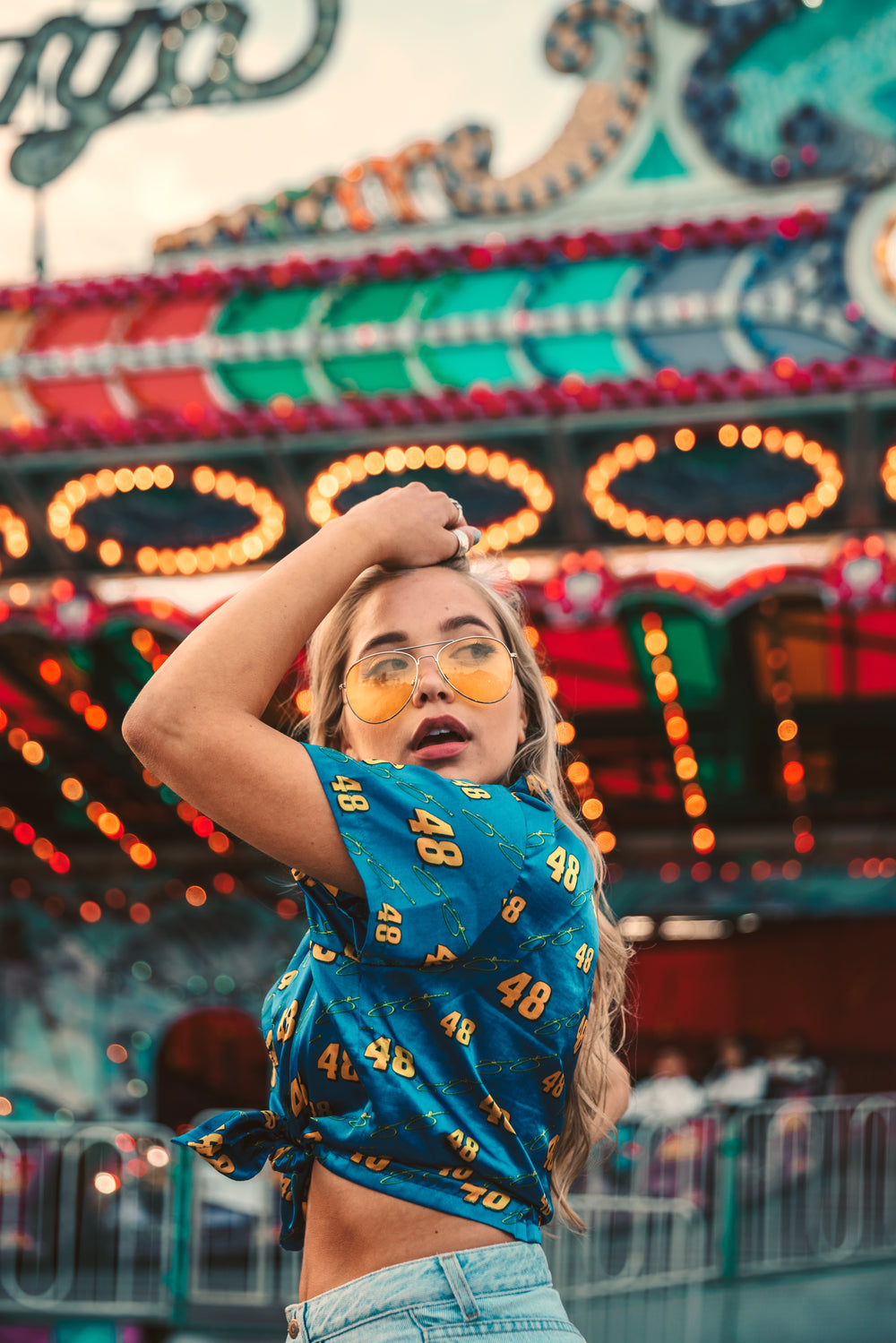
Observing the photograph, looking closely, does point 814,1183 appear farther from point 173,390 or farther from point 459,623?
point 459,623

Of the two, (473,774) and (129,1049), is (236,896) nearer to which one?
(129,1049)

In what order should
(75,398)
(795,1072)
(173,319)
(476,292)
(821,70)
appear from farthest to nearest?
(795,1072) < (173,319) < (75,398) < (821,70) < (476,292)

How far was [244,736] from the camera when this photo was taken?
115cm

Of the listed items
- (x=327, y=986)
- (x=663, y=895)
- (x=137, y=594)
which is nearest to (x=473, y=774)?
(x=327, y=986)

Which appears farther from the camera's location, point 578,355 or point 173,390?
point 173,390

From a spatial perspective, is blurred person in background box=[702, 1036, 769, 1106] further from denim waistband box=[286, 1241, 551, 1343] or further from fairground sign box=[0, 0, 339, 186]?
denim waistband box=[286, 1241, 551, 1343]

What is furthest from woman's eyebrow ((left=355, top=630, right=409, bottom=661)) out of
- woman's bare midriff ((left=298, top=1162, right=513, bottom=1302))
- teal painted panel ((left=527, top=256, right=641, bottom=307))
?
teal painted panel ((left=527, top=256, right=641, bottom=307))

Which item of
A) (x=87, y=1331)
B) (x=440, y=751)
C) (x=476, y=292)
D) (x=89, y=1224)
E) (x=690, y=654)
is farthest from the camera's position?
(x=690, y=654)

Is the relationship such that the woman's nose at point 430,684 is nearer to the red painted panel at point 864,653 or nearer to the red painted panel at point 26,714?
the red painted panel at point 864,653

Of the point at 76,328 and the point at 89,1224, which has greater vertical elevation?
the point at 76,328

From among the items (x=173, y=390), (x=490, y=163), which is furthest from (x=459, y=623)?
(x=490, y=163)

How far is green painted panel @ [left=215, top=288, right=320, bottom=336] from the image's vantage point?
6.64 metres

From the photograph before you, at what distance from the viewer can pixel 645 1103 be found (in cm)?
844

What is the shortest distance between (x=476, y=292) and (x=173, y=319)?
1.62 meters
